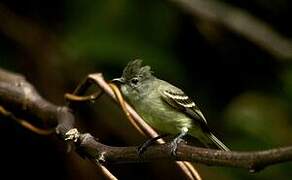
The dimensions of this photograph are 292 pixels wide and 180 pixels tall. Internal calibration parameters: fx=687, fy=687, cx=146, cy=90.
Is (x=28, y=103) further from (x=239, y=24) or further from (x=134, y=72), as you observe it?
(x=239, y=24)

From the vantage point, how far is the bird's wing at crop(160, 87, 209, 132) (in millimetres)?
2398

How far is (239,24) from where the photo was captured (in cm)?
410

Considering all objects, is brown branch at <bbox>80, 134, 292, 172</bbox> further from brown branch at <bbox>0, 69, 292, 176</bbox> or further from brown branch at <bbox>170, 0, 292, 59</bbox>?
brown branch at <bbox>170, 0, 292, 59</bbox>

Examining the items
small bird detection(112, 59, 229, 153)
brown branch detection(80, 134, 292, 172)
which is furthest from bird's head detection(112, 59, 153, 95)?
brown branch detection(80, 134, 292, 172)

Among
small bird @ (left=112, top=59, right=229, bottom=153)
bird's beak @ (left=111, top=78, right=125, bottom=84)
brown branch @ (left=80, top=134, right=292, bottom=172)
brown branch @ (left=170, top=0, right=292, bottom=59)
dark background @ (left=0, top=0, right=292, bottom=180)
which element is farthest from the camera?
brown branch @ (left=170, top=0, right=292, bottom=59)

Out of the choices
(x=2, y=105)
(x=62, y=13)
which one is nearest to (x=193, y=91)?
(x=62, y=13)

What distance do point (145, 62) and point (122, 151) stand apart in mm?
2140

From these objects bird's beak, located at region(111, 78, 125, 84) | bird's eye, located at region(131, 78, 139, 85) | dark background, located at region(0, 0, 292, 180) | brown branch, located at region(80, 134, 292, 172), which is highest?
brown branch, located at region(80, 134, 292, 172)

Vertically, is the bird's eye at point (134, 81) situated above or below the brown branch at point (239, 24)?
above

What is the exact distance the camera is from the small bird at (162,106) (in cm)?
235

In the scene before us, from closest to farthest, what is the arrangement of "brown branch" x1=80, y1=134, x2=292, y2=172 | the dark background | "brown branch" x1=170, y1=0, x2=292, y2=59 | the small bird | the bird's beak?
"brown branch" x1=80, y1=134, x2=292, y2=172
the small bird
the bird's beak
the dark background
"brown branch" x1=170, y1=0, x2=292, y2=59

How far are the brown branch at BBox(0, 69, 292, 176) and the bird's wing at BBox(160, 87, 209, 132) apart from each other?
0.39 metres

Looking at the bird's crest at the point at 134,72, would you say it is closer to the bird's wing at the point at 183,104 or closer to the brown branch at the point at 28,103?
the bird's wing at the point at 183,104

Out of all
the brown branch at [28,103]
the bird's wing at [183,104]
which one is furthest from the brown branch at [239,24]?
the bird's wing at [183,104]
